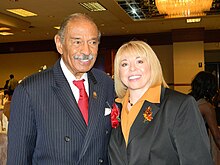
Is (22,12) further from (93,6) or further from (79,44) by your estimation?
(79,44)

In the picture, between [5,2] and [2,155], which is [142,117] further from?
[5,2]

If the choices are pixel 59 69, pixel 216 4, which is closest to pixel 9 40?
pixel 216 4

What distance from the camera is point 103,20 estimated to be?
11.9 meters

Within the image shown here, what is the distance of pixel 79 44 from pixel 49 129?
0.52m

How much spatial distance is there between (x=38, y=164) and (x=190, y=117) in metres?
0.88

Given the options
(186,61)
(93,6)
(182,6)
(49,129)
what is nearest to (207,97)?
(49,129)

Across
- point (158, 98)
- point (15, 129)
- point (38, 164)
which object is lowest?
point (38, 164)

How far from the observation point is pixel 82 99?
2068mm

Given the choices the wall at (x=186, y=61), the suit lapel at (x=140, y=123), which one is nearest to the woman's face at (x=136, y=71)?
the suit lapel at (x=140, y=123)

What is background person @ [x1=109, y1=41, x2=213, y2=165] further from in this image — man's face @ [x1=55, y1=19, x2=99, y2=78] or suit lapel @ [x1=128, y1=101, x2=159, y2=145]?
man's face @ [x1=55, y1=19, x2=99, y2=78]

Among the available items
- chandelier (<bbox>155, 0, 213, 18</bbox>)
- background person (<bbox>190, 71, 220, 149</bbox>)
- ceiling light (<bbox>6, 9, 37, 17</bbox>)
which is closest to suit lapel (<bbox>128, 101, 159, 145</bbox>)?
background person (<bbox>190, 71, 220, 149</bbox>)

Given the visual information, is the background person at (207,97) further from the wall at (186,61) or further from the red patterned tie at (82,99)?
the wall at (186,61)

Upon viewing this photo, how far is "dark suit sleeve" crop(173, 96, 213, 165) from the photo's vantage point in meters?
1.81

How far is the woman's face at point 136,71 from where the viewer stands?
1996 mm
